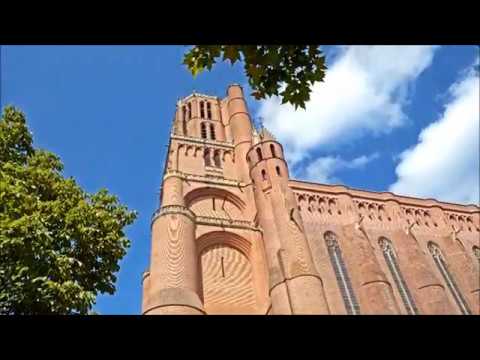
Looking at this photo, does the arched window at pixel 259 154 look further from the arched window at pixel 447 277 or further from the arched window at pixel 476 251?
the arched window at pixel 476 251

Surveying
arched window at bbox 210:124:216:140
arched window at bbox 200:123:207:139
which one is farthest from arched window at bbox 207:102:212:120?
arched window at bbox 200:123:207:139

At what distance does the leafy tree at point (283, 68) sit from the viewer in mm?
4453

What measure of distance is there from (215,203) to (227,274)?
5.47 m

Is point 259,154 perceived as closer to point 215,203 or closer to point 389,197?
point 215,203

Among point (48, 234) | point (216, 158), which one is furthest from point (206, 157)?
Result: point (48, 234)

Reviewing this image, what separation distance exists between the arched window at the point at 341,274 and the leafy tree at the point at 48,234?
14958 millimetres

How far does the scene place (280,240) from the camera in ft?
74.4

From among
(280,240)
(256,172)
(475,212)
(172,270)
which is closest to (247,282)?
(280,240)

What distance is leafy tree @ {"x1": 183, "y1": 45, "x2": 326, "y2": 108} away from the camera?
4453 millimetres

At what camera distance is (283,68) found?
179 inches

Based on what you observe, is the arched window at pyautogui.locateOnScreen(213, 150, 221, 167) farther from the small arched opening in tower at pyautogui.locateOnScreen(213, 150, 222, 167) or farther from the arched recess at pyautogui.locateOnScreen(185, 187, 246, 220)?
the arched recess at pyautogui.locateOnScreen(185, 187, 246, 220)
